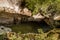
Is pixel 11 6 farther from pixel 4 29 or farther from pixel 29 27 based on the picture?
pixel 29 27

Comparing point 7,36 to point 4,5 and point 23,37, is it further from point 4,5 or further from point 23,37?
point 4,5

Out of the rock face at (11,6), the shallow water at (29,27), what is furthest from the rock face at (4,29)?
the rock face at (11,6)

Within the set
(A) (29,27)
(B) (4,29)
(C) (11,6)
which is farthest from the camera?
(A) (29,27)

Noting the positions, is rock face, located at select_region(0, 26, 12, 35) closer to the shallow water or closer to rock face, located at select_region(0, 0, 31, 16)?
the shallow water

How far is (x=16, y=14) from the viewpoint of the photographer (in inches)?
429

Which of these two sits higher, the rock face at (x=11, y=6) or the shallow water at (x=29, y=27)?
the rock face at (x=11, y=6)

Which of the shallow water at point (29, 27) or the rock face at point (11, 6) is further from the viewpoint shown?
the shallow water at point (29, 27)

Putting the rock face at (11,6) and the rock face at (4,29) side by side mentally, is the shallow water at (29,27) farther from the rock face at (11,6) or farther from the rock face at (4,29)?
the rock face at (11,6)

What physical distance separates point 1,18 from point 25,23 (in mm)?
1157

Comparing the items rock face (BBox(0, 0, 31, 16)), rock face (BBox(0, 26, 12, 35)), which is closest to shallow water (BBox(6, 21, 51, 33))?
rock face (BBox(0, 26, 12, 35))

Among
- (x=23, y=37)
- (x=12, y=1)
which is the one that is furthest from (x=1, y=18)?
(x=23, y=37)

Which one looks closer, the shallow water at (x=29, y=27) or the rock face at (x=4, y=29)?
the rock face at (x=4, y=29)

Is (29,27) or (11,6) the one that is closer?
(11,6)

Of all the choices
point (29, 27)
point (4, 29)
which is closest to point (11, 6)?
point (4, 29)
